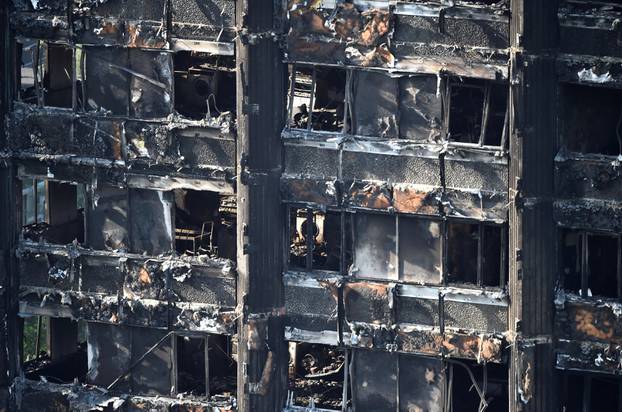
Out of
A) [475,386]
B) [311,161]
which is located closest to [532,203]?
[475,386]

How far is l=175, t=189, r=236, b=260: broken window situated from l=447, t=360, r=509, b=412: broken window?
15.4 ft

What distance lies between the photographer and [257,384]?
24484mm

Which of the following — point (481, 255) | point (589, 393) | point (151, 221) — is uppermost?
point (151, 221)

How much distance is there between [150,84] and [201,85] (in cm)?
103

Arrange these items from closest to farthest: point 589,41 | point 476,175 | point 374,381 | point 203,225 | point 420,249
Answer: point 589,41, point 476,175, point 420,249, point 374,381, point 203,225

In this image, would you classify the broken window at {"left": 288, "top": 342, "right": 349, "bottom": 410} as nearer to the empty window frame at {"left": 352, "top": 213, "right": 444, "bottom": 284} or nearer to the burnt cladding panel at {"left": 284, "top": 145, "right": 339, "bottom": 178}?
the empty window frame at {"left": 352, "top": 213, "right": 444, "bottom": 284}

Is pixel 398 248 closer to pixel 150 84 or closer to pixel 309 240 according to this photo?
pixel 309 240

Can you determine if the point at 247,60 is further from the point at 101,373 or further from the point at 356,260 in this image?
the point at 101,373

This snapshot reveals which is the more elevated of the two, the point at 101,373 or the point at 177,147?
the point at 177,147

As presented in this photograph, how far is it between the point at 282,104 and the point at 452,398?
600cm

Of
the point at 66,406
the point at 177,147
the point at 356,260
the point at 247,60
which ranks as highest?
the point at 247,60

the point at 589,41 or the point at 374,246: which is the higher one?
the point at 589,41

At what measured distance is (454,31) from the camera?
A: 74.9ft

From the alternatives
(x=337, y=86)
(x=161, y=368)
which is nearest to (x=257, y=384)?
(x=161, y=368)
